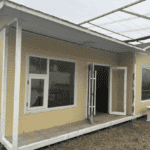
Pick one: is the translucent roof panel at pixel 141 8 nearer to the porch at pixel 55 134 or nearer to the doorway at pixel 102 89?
the porch at pixel 55 134

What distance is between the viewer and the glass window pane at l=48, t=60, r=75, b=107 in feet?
14.9

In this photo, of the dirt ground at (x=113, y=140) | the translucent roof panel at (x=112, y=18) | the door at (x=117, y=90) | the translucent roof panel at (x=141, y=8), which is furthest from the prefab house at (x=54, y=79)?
the translucent roof panel at (x=141, y=8)

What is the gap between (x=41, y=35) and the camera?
4.28 meters

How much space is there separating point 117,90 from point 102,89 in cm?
63

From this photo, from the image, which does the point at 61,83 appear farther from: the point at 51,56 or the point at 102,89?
the point at 102,89

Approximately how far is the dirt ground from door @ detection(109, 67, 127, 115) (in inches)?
54.0

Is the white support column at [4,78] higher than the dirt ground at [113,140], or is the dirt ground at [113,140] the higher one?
the white support column at [4,78]

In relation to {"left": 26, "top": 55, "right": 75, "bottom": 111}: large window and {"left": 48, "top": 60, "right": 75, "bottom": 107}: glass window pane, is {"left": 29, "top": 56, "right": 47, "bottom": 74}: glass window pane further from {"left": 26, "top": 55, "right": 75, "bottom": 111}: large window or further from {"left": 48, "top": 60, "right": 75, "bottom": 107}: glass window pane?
{"left": 48, "top": 60, "right": 75, "bottom": 107}: glass window pane

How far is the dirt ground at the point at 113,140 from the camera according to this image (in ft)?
12.1

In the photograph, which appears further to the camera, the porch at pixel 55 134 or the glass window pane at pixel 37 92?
the glass window pane at pixel 37 92

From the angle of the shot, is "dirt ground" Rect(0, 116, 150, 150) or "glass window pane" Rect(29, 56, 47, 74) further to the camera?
"glass window pane" Rect(29, 56, 47, 74)

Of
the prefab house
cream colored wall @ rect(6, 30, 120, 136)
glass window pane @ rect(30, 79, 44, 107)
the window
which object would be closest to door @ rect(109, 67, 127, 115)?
the prefab house

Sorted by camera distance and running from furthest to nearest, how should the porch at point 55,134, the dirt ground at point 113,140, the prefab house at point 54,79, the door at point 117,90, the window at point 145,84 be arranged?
1. the window at point 145,84
2. the door at point 117,90
3. the dirt ground at point 113,140
4. the porch at point 55,134
5. the prefab house at point 54,79

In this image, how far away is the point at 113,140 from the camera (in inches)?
164
